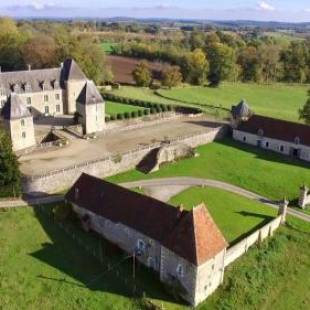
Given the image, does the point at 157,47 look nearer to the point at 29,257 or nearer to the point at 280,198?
the point at 280,198

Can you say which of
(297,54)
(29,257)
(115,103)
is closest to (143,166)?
(29,257)

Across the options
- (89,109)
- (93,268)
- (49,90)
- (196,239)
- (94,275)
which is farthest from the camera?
(49,90)

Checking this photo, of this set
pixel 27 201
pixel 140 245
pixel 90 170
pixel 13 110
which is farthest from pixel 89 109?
pixel 140 245

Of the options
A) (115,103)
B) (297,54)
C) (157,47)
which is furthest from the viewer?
(157,47)

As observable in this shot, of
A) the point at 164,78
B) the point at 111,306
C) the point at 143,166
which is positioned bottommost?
the point at 111,306

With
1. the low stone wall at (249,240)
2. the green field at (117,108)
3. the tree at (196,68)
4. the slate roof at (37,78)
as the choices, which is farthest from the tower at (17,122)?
the tree at (196,68)

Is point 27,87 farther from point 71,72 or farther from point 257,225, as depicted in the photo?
point 257,225
